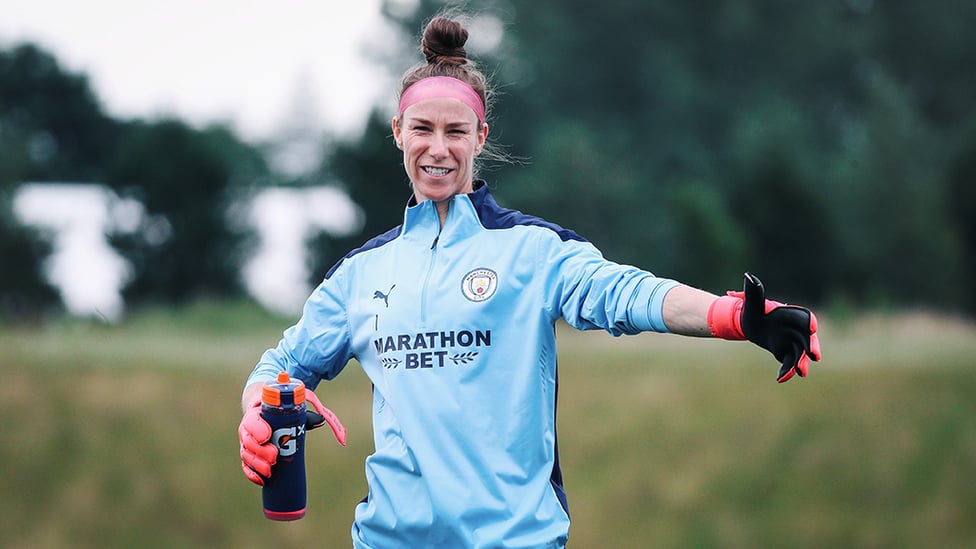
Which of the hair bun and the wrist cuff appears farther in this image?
the hair bun

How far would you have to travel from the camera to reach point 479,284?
4004mm

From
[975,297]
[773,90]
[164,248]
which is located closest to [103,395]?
[164,248]

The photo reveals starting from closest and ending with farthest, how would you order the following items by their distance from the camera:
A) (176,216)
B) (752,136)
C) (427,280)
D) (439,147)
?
1. (427,280)
2. (439,147)
3. (176,216)
4. (752,136)

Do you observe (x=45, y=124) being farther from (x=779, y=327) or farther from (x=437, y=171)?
(x=779, y=327)

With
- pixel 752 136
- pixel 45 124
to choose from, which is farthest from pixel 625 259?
pixel 45 124

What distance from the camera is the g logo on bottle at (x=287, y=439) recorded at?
4.03 metres

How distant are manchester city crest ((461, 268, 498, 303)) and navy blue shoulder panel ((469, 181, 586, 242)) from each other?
7.8 inches

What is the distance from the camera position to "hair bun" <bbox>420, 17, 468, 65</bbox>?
452 cm

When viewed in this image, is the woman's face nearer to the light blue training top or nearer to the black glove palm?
the light blue training top

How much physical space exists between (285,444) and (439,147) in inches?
44.8

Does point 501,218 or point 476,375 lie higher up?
point 501,218

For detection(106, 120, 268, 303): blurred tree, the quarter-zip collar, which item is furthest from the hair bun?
detection(106, 120, 268, 303): blurred tree

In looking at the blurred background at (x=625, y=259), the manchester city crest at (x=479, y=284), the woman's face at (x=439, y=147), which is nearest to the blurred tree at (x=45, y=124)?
the blurred background at (x=625, y=259)

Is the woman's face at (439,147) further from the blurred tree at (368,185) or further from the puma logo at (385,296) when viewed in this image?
the blurred tree at (368,185)
